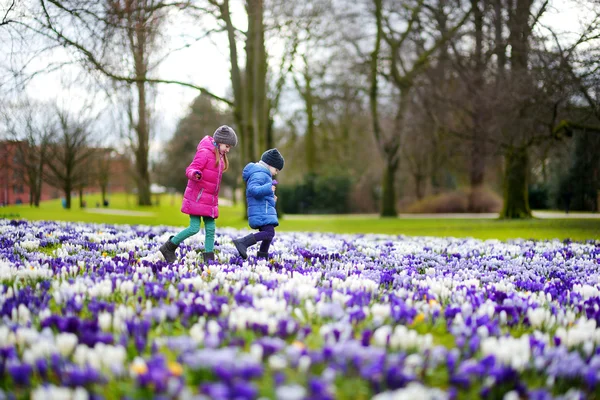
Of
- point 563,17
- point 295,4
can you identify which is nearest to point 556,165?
point 563,17

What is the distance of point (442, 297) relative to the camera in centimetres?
552

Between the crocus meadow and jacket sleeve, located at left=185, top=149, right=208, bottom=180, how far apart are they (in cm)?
137

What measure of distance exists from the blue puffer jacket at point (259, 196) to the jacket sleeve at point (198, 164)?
2.31ft

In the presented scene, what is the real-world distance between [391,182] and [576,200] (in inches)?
406

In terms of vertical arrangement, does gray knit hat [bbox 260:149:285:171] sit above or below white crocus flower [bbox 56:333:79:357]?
above

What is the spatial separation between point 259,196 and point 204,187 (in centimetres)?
90

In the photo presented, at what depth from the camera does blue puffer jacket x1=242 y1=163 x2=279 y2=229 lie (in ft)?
26.0

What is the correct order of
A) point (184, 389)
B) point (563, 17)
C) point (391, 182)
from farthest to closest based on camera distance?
point (391, 182)
point (563, 17)
point (184, 389)

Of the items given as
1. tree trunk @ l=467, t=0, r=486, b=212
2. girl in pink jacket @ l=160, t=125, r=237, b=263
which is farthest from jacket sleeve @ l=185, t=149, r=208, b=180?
tree trunk @ l=467, t=0, r=486, b=212

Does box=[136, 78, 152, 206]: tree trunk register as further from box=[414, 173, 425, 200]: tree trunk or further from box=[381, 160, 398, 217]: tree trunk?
box=[414, 173, 425, 200]: tree trunk

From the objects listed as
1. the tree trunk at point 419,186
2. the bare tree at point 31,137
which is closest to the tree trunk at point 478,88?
the tree trunk at point 419,186

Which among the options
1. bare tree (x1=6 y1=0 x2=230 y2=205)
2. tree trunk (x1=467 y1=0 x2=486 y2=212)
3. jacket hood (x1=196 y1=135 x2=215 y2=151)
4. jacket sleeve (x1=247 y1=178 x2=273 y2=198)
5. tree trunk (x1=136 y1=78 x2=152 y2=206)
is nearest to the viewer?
jacket hood (x1=196 y1=135 x2=215 y2=151)

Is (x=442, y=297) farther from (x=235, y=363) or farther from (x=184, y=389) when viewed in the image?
(x=184, y=389)

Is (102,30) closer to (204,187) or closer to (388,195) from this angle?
(204,187)
